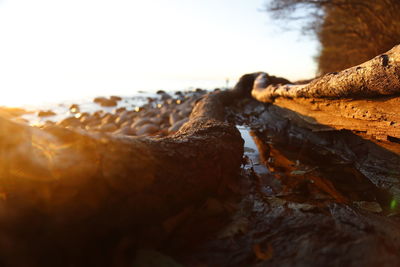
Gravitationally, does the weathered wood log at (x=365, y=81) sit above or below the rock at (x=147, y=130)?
above

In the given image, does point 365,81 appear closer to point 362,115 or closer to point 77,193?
point 362,115

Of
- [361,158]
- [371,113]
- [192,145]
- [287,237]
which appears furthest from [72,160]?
[361,158]

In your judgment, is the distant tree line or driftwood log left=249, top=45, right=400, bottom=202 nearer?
driftwood log left=249, top=45, right=400, bottom=202

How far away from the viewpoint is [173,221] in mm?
1162

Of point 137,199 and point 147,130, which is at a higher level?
point 137,199

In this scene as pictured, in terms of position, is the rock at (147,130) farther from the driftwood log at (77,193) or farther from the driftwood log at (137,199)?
the driftwood log at (77,193)

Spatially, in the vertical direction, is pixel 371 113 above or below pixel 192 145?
above

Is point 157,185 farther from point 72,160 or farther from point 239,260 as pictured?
point 239,260

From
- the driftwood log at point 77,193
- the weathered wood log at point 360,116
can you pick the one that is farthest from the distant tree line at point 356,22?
the driftwood log at point 77,193

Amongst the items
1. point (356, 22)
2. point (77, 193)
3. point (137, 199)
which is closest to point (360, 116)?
point (137, 199)

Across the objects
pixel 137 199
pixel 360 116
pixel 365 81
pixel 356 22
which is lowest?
pixel 137 199

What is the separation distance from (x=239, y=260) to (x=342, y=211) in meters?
0.80

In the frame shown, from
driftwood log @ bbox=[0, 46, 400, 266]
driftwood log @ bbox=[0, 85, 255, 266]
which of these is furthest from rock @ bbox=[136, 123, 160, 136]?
driftwood log @ bbox=[0, 85, 255, 266]

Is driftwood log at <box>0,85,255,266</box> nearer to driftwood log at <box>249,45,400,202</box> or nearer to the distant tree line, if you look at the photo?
driftwood log at <box>249,45,400,202</box>
